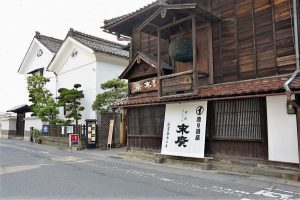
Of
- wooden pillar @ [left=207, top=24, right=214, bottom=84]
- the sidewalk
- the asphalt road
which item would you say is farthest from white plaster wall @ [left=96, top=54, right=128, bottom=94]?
wooden pillar @ [left=207, top=24, right=214, bottom=84]

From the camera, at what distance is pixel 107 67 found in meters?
23.2

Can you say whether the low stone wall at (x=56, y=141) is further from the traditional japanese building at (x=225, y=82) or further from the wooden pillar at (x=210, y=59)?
the wooden pillar at (x=210, y=59)

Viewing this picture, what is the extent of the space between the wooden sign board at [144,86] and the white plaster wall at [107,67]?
7023 millimetres

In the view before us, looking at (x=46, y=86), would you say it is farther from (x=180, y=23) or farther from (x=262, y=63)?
(x=262, y=63)

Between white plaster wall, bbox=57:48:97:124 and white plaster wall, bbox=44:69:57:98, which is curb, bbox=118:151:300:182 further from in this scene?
white plaster wall, bbox=44:69:57:98

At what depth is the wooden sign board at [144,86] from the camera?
14.4 metres

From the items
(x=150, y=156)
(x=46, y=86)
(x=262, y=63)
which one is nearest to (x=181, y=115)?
(x=150, y=156)

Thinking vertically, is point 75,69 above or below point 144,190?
above

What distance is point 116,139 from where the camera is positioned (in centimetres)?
2025

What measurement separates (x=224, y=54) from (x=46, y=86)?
22.5m

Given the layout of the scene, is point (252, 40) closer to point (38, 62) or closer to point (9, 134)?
point (38, 62)

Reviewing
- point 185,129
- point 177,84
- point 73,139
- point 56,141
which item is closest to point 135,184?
point 185,129

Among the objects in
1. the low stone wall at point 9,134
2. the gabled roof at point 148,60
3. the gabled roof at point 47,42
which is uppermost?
the gabled roof at point 47,42

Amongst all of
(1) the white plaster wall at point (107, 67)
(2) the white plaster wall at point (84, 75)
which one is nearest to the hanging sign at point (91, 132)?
(2) the white plaster wall at point (84, 75)
